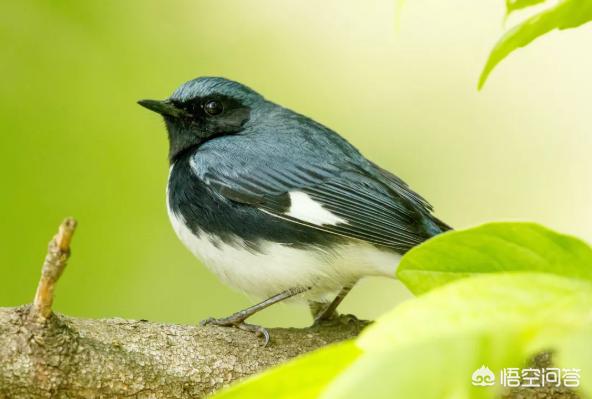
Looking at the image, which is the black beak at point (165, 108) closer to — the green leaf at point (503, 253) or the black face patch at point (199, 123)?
the black face patch at point (199, 123)

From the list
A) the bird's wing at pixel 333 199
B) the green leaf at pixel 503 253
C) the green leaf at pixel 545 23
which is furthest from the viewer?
the bird's wing at pixel 333 199

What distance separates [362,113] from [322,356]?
4225mm

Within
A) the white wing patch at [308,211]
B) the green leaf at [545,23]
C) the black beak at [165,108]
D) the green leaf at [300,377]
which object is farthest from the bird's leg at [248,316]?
the green leaf at [300,377]

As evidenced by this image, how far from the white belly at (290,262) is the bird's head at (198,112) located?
0.57 meters

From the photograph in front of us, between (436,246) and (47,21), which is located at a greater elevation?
(47,21)

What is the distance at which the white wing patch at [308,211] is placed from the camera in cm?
281

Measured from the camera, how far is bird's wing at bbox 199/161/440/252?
9.20 feet

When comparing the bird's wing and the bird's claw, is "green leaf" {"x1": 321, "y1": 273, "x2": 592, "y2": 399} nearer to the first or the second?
the bird's claw

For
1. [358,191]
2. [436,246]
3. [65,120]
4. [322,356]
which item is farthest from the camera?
[65,120]

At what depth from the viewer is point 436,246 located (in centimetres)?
78

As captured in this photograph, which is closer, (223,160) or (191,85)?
(223,160)

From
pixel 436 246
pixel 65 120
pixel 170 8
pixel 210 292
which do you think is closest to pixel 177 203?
pixel 65 120

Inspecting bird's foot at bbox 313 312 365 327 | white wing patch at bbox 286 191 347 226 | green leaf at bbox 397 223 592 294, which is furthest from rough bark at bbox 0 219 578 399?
green leaf at bbox 397 223 592 294

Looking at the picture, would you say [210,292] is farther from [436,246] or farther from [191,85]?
[436,246]
